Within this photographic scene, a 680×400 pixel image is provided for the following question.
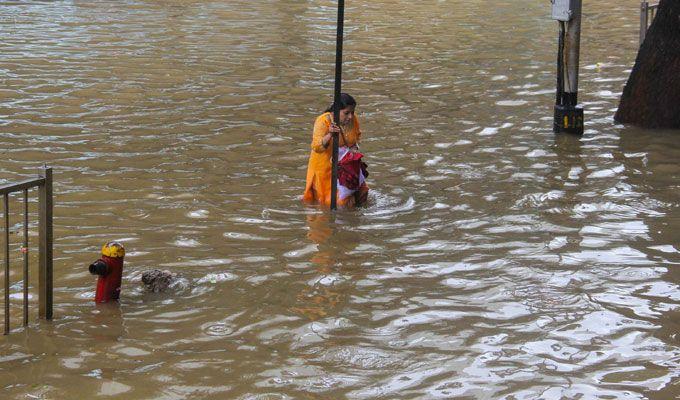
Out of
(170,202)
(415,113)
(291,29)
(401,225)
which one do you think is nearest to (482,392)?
(401,225)

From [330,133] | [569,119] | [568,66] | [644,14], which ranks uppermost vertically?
[644,14]

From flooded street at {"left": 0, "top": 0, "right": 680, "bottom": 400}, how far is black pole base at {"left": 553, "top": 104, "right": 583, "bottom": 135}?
0.91 ft

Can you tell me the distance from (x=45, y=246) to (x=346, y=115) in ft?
12.5

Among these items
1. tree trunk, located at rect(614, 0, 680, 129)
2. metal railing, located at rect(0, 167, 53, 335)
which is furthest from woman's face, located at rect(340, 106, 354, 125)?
tree trunk, located at rect(614, 0, 680, 129)

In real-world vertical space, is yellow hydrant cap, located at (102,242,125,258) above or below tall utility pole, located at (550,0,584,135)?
below

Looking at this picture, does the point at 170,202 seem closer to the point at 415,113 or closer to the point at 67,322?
the point at 67,322

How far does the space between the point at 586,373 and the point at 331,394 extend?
4.85 ft

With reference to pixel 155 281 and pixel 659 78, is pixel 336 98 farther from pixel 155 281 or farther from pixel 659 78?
pixel 659 78

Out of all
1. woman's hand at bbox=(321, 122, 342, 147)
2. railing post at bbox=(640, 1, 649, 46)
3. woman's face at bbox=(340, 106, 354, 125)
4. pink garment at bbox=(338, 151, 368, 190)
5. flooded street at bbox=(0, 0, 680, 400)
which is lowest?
flooded street at bbox=(0, 0, 680, 400)

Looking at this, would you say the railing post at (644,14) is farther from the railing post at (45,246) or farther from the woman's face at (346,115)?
the railing post at (45,246)

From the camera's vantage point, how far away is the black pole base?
41.7ft

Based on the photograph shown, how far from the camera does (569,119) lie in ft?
41.7

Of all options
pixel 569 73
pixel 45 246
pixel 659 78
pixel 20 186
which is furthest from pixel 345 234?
pixel 659 78

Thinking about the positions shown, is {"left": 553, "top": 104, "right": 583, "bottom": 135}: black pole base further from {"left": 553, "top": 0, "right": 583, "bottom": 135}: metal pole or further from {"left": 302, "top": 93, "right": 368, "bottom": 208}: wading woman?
{"left": 302, "top": 93, "right": 368, "bottom": 208}: wading woman
